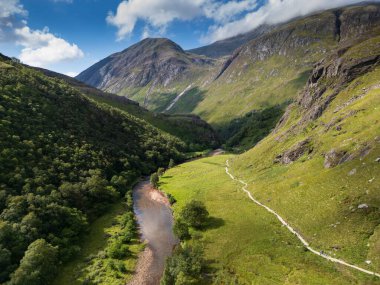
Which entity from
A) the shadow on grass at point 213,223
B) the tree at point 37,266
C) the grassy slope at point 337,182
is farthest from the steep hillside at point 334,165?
the tree at point 37,266

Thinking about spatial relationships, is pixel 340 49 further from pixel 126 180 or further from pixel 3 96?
pixel 3 96

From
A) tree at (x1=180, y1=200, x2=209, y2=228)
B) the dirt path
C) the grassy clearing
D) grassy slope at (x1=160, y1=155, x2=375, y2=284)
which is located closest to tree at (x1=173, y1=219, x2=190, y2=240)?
the dirt path

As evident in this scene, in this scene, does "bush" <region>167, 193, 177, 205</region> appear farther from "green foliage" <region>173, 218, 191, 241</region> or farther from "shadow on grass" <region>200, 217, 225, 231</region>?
"green foliage" <region>173, 218, 191, 241</region>

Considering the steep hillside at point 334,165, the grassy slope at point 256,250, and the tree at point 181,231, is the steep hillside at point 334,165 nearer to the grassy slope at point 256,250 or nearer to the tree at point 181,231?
the grassy slope at point 256,250

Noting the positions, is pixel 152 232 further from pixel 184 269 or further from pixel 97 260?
pixel 184 269

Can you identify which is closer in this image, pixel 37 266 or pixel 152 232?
pixel 37 266

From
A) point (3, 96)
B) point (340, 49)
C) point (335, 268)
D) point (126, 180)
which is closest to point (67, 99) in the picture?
point (3, 96)

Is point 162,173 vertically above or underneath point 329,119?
underneath

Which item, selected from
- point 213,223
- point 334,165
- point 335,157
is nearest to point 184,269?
point 213,223
